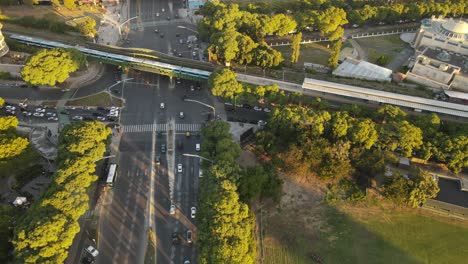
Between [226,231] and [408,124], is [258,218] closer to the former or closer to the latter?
[226,231]

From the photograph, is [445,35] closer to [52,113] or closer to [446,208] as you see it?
[446,208]

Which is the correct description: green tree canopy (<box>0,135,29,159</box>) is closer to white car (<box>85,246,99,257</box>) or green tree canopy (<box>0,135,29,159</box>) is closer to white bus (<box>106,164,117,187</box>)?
white bus (<box>106,164,117,187</box>)

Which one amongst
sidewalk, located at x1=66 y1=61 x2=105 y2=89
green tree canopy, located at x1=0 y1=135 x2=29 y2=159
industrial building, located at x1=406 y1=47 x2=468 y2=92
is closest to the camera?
green tree canopy, located at x1=0 y1=135 x2=29 y2=159

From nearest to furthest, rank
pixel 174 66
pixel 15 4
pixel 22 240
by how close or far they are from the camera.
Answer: pixel 22 240, pixel 174 66, pixel 15 4

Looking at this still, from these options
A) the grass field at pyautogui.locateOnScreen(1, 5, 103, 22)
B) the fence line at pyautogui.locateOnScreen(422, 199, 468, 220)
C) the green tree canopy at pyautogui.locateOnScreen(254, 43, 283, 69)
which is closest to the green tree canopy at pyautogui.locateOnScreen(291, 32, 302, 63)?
the green tree canopy at pyautogui.locateOnScreen(254, 43, 283, 69)

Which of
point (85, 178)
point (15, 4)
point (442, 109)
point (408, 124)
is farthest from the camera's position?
point (15, 4)

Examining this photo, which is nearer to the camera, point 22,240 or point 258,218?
point 22,240

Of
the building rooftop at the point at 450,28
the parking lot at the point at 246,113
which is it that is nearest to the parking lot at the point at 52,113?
the parking lot at the point at 246,113

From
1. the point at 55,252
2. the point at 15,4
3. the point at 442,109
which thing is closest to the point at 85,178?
the point at 55,252
